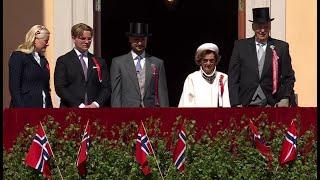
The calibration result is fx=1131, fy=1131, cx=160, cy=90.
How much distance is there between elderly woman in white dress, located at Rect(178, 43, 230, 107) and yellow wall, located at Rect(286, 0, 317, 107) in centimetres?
228

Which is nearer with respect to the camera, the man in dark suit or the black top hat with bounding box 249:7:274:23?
the man in dark suit

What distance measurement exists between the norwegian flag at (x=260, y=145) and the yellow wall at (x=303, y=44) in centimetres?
378

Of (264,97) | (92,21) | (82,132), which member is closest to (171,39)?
(92,21)

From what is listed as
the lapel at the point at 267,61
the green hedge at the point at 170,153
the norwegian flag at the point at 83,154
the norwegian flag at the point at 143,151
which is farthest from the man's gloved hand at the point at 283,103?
the norwegian flag at the point at 83,154

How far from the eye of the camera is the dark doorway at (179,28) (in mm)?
16797

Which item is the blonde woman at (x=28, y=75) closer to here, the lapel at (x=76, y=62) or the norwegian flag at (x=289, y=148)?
the lapel at (x=76, y=62)

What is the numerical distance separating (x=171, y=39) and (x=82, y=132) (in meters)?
8.71

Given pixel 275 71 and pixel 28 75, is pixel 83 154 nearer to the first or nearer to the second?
pixel 28 75

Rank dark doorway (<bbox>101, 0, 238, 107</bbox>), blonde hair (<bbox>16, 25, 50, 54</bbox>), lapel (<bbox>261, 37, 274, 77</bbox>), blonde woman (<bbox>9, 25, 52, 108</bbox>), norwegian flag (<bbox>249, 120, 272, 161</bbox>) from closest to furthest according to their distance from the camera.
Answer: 1. norwegian flag (<bbox>249, 120, 272, 161</bbox>)
2. blonde hair (<bbox>16, 25, 50, 54</bbox>)
3. blonde woman (<bbox>9, 25, 52, 108</bbox>)
4. lapel (<bbox>261, 37, 274, 77</bbox>)
5. dark doorway (<bbox>101, 0, 238, 107</bbox>)

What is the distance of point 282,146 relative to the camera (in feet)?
29.1

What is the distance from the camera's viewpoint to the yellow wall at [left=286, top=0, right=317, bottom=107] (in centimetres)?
1264

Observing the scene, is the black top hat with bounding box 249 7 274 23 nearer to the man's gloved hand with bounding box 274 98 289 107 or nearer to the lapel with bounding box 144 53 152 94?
the man's gloved hand with bounding box 274 98 289 107

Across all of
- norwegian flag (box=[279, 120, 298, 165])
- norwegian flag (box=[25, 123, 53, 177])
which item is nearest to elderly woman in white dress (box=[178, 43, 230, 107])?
norwegian flag (box=[279, 120, 298, 165])

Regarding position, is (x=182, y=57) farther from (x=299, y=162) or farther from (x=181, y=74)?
(x=299, y=162)
